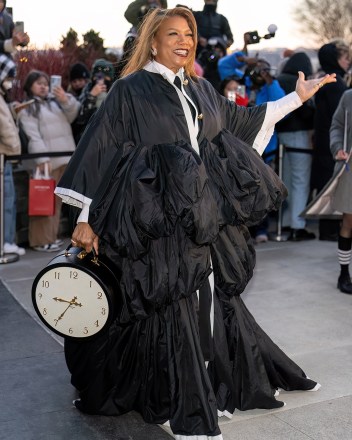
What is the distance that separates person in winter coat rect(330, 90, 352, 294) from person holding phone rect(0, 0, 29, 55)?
283cm

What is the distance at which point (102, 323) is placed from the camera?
4043 mm

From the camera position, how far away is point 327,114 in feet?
29.0

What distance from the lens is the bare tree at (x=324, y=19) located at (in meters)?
45.3

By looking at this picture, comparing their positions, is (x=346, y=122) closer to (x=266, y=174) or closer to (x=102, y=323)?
(x=266, y=174)

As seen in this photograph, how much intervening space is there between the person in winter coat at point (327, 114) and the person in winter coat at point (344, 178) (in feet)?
5.63

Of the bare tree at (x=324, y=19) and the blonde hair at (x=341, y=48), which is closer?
the blonde hair at (x=341, y=48)

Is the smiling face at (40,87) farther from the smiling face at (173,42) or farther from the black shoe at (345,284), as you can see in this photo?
the smiling face at (173,42)

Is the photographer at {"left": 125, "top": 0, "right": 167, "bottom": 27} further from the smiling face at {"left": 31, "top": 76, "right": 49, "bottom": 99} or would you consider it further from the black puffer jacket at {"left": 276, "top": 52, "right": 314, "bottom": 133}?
the black puffer jacket at {"left": 276, "top": 52, "right": 314, "bottom": 133}

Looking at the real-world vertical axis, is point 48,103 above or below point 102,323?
above

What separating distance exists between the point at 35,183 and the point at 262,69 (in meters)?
2.61

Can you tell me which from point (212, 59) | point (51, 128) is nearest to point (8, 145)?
point (51, 128)

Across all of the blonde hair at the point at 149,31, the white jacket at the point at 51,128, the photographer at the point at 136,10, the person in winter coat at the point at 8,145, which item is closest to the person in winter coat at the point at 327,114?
the photographer at the point at 136,10

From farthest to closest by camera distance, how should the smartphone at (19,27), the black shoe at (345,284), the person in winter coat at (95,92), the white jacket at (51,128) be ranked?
the person in winter coat at (95,92) → the white jacket at (51,128) → the smartphone at (19,27) → the black shoe at (345,284)

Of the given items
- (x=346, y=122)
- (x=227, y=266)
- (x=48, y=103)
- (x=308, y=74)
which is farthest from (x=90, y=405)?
(x=308, y=74)
